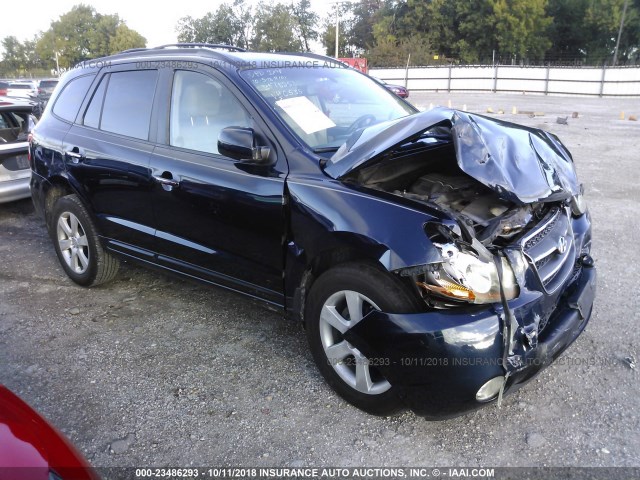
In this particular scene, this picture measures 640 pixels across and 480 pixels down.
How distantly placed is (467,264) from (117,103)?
3014mm

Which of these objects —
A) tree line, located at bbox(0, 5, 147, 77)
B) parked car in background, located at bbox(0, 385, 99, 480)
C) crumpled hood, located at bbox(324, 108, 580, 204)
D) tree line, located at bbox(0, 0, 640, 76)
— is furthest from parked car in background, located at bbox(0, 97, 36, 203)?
tree line, located at bbox(0, 5, 147, 77)

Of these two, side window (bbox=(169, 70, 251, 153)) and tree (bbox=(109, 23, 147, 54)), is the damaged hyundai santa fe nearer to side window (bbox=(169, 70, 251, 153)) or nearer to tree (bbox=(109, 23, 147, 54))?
side window (bbox=(169, 70, 251, 153))

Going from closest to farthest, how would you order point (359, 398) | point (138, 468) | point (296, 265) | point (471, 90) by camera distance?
1. point (138, 468)
2. point (359, 398)
3. point (296, 265)
4. point (471, 90)

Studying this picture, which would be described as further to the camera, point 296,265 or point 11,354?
point 11,354

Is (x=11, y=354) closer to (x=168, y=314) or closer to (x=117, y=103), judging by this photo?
(x=168, y=314)

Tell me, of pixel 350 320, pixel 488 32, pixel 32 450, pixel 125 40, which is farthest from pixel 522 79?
pixel 125 40

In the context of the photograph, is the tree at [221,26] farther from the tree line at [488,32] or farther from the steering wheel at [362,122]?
the steering wheel at [362,122]

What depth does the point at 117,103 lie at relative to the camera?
4039 millimetres

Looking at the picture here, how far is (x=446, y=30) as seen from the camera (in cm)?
5678

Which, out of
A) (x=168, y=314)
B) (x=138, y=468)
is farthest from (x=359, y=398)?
(x=168, y=314)

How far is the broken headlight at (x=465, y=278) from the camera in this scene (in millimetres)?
2324

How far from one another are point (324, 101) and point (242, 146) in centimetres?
85

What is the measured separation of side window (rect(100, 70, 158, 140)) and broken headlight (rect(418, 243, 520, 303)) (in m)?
2.38

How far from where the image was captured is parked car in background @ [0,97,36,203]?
6422mm
